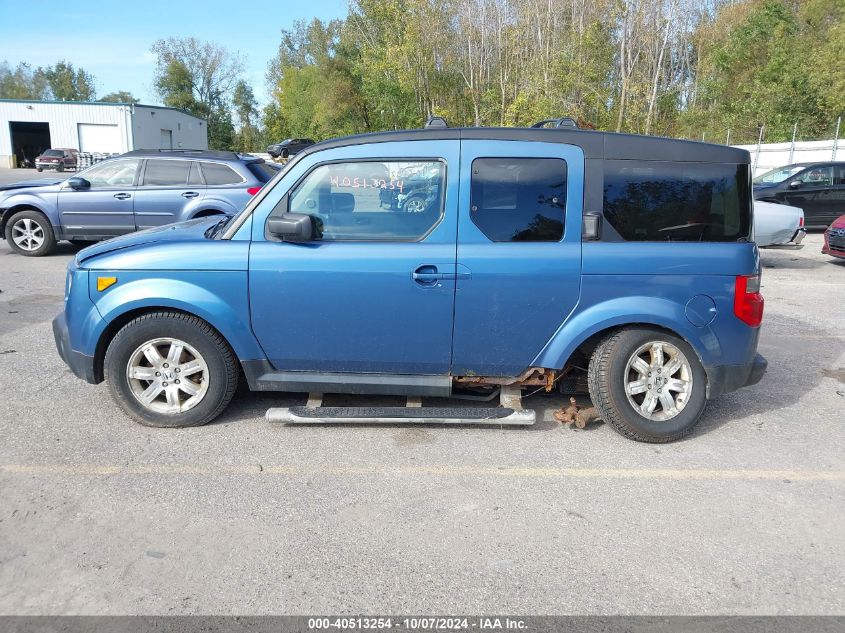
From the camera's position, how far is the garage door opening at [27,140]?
52.2 meters

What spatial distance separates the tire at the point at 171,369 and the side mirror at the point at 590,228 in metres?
2.41

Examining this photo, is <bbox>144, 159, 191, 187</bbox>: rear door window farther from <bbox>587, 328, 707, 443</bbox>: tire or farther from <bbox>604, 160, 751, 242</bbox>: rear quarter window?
<bbox>587, 328, 707, 443</bbox>: tire

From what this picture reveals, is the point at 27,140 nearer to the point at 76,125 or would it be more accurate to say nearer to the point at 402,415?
the point at 76,125

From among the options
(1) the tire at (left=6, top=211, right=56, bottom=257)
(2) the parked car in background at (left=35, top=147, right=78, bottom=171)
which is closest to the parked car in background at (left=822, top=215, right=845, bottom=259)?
(1) the tire at (left=6, top=211, right=56, bottom=257)

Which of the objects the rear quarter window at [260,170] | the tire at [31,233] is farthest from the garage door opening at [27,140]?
the rear quarter window at [260,170]

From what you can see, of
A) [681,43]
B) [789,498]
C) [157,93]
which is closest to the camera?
[789,498]

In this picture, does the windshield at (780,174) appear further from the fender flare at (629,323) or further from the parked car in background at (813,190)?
the fender flare at (629,323)

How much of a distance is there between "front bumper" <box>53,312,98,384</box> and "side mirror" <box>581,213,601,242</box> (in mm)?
3292

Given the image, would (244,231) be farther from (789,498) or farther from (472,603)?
(789,498)

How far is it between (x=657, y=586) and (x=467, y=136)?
283 cm

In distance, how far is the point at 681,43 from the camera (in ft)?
110

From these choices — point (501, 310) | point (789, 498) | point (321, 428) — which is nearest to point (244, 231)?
point (321, 428)

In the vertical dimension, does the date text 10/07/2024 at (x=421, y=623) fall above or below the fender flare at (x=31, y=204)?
below

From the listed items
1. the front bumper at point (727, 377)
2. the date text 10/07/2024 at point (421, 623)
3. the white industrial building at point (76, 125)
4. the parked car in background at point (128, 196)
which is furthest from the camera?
the white industrial building at point (76, 125)
